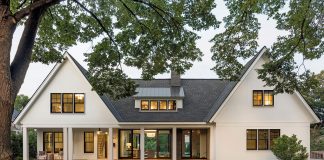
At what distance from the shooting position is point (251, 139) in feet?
77.4

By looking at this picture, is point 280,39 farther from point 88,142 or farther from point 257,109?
point 88,142

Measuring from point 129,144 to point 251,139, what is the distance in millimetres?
8908

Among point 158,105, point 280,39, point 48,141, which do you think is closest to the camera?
point 280,39

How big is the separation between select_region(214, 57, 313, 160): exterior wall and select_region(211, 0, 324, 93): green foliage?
28.9ft

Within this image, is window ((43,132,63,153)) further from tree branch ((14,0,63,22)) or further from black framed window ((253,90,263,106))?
tree branch ((14,0,63,22))

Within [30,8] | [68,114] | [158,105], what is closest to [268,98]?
[158,105]

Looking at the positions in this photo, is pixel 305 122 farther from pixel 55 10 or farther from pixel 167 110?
pixel 55 10

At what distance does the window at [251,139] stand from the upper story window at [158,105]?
5.43 metres

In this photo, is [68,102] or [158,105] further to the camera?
[158,105]

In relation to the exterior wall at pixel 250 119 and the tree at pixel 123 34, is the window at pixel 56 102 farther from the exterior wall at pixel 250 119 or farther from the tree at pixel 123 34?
the tree at pixel 123 34

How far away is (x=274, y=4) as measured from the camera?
42.4ft

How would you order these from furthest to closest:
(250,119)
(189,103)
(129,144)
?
(129,144) < (189,103) < (250,119)

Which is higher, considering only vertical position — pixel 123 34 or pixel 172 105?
pixel 123 34

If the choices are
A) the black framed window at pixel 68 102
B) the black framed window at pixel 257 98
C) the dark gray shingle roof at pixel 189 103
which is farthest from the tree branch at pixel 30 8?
the black framed window at pixel 257 98
